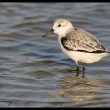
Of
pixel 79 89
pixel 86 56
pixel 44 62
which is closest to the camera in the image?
pixel 79 89

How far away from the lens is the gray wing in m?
11.2

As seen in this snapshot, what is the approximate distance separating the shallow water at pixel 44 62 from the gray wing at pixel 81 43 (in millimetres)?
621

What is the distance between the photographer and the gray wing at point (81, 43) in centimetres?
1116

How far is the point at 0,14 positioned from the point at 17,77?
651cm

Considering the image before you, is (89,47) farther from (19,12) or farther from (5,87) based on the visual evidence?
(19,12)

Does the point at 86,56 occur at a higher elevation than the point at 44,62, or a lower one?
higher

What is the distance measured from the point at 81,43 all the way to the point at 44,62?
1443 mm

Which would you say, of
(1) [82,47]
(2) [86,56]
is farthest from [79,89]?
(1) [82,47]

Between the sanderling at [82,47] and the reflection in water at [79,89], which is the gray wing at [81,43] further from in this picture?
the reflection in water at [79,89]

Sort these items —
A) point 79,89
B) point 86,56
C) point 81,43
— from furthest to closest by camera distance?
point 81,43, point 86,56, point 79,89

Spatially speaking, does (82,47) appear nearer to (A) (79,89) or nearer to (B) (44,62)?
(A) (79,89)

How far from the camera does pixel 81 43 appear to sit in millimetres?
11336

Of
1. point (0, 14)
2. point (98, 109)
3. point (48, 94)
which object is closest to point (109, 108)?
point (98, 109)

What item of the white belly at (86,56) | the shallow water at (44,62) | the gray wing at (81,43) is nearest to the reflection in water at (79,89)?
the shallow water at (44,62)
